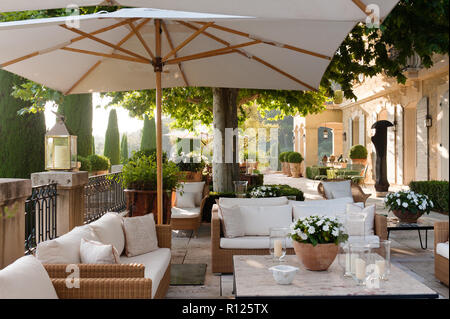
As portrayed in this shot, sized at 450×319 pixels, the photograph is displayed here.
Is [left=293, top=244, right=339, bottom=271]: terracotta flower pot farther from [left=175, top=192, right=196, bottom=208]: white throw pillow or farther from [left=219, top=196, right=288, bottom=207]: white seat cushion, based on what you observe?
[left=175, top=192, right=196, bottom=208]: white throw pillow

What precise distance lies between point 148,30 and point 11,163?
6897mm

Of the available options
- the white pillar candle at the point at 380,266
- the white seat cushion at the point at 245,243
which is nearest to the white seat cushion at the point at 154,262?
the white seat cushion at the point at 245,243

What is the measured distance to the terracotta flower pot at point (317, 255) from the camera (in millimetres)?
2777

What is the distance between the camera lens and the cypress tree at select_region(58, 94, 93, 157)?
490 inches

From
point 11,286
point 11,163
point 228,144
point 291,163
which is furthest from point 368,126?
point 11,286

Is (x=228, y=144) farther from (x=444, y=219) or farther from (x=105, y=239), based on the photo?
(x=444, y=219)

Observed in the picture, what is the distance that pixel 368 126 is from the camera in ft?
52.7

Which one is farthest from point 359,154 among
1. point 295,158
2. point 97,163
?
point 97,163

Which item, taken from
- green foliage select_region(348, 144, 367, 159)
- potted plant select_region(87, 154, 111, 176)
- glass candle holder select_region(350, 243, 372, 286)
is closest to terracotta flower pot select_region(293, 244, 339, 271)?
glass candle holder select_region(350, 243, 372, 286)

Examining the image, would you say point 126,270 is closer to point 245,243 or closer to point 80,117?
point 245,243

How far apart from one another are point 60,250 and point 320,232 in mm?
1749

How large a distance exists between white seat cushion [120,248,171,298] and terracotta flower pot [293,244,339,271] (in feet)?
3.48

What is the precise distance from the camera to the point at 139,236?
3514mm

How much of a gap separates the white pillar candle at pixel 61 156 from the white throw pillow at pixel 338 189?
13.2ft
